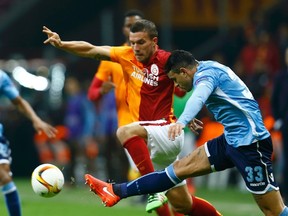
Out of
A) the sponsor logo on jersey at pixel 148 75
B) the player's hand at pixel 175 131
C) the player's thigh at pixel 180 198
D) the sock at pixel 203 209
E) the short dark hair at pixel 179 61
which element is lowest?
the sock at pixel 203 209

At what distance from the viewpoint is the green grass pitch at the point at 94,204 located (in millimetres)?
14242

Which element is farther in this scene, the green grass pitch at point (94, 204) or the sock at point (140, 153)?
the green grass pitch at point (94, 204)

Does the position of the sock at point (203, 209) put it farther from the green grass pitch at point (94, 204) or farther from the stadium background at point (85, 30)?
the stadium background at point (85, 30)

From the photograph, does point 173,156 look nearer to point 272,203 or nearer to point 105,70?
point 272,203

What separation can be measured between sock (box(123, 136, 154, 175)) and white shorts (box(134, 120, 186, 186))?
119 mm

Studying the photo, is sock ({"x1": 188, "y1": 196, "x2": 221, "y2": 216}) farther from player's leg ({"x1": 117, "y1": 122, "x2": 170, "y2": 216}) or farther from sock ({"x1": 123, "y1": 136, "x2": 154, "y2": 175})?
sock ({"x1": 123, "y1": 136, "x2": 154, "y2": 175})

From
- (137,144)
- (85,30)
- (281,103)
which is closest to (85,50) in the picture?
(137,144)

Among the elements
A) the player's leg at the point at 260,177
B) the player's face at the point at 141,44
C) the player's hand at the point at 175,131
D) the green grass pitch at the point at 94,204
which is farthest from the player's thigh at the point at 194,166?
the green grass pitch at the point at 94,204

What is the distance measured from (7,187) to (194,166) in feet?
8.67

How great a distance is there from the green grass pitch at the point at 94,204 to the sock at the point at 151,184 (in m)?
3.73

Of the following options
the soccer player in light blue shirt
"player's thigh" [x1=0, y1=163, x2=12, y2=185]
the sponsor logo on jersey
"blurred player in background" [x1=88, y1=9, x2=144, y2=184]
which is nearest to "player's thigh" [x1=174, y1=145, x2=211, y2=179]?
the soccer player in light blue shirt

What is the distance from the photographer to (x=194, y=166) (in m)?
9.81

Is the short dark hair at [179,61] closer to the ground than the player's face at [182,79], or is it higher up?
higher up

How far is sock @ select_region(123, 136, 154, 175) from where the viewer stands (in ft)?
33.9
